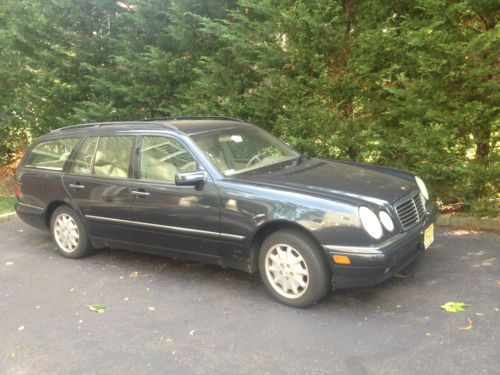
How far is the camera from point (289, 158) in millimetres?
4902

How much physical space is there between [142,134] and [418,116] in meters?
3.45

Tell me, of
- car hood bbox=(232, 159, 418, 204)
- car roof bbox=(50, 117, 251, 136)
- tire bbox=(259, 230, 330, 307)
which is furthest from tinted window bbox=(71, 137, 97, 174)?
tire bbox=(259, 230, 330, 307)

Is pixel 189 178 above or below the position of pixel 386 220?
above

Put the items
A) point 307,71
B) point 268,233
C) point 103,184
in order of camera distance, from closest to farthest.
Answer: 1. point 268,233
2. point 103,184
3. point 307,71

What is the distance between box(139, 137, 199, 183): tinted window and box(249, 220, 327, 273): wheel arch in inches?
34.9

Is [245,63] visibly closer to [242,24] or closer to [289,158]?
[242,24]

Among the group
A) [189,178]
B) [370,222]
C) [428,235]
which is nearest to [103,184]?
[189,178]

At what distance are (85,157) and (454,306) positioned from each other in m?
4.04

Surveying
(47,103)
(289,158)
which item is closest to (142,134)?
(289,158)

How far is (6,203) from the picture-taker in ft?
27.1

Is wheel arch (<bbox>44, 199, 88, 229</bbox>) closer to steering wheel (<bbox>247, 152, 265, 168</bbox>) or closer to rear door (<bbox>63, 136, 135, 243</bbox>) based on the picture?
rear door (<bbox>63, 136, 135, 243</bbox>)

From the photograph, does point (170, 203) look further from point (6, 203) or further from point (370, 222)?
point (6, 203)

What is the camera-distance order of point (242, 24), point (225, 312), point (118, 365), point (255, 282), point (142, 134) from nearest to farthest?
1. point (118, 365)
2. point (225, 312)
3. point (255, 282)
4. point (142, 134)
5. point (242, 24)

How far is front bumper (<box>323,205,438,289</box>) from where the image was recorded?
3.47 metres
